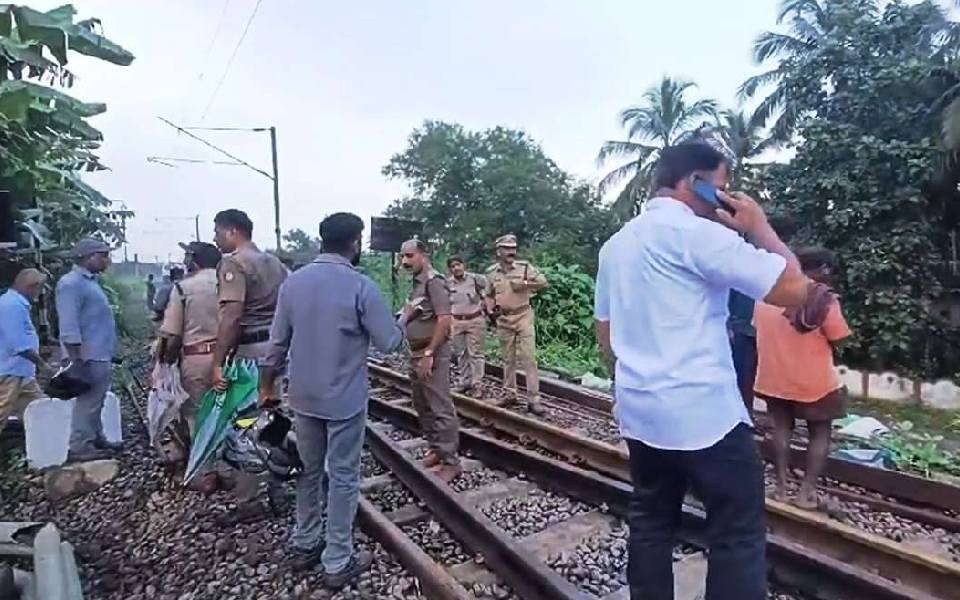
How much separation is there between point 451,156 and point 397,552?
26.4 meters

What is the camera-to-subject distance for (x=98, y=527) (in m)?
4.84

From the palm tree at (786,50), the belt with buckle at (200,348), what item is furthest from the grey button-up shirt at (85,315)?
the palm tree at (786,50)

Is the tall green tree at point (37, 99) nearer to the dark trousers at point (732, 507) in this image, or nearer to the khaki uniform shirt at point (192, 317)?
the khaki uniform shirt at point (192, 317)

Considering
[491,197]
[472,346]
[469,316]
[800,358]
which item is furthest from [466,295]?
[491,197]

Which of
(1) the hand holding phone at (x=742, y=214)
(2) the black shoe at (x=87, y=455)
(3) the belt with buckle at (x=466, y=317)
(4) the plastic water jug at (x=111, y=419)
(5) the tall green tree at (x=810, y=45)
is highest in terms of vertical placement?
(5) the tall green tree at (x=810, y=45)

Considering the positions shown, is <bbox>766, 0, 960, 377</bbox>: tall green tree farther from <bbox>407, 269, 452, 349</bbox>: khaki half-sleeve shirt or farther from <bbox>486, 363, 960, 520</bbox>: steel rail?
<bbox>407, 269, 452, 349</bbox>: khaki half-sleeve shirt

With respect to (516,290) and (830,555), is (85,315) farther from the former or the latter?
(830,555)

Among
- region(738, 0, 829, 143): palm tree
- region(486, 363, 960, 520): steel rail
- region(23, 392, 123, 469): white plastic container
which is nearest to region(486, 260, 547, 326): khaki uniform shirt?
region(486, 363, 960, 520): steel rail

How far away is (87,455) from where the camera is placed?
604cm

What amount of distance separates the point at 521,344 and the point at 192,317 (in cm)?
380

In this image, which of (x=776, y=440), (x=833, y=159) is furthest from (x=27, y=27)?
(x=833, y=159)

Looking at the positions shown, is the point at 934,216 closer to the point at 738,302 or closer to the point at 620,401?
the point at 738,302

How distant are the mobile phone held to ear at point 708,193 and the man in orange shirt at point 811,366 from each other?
2260 mm

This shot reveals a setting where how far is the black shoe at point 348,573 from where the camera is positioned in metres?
3.53
